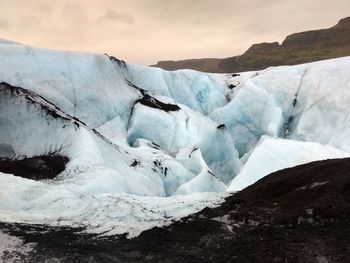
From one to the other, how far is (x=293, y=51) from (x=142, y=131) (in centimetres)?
8563

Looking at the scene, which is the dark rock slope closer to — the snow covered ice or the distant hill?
the snow covered ice

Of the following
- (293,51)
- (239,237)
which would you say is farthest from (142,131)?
(293,51)

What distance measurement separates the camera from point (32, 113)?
23375 mm

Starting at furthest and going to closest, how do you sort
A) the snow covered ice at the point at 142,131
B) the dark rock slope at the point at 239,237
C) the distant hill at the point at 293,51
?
the distant hill at the point at 293,51
the snow covered ice at the point at 142,131
the dark rock slope at the point at 239,237

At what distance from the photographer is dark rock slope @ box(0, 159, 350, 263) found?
30.8ft

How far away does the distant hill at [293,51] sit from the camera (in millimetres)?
101444

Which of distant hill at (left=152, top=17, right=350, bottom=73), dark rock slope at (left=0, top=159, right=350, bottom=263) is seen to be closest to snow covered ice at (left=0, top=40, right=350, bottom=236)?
dark rock slope at (left=0, top=159, right=350, bottom=263)

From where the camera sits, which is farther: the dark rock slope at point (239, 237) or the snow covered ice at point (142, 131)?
the snow covered ice at point (142, 131)

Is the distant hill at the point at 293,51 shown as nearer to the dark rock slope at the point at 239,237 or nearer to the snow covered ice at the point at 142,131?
the snow covered ice at the point at 142,131

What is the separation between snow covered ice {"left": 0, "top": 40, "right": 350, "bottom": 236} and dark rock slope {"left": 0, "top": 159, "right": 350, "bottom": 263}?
3.22ft

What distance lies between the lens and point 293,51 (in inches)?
4281

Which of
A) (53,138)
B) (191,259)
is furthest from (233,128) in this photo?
(191,259)

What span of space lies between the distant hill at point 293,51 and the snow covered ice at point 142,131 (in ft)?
184

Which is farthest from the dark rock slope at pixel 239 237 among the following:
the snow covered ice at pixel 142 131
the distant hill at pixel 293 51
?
the distant hill at pixel 293 51
